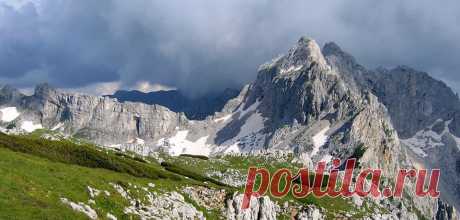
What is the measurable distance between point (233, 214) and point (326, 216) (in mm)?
66499

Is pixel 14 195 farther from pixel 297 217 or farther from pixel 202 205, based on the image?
pixel 297 217

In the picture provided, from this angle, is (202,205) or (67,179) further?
(202,205)

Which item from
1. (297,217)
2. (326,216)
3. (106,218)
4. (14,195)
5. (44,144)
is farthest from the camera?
(326,216)

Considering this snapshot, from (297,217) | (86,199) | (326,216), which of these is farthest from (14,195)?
(326,216)

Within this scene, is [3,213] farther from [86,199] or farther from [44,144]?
[44,144]

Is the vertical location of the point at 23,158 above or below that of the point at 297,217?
above

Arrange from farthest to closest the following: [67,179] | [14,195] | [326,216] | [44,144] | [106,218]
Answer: [326,216] < [44,144] < [67,179] < [106,218] < [14,195]

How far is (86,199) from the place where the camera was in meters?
67.6

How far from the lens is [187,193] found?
101 metres

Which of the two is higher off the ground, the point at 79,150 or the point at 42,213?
the point at 79,150

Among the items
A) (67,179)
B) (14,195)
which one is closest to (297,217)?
(67,179)

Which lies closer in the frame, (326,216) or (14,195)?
(14,195)

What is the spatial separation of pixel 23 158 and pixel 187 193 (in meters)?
33.1

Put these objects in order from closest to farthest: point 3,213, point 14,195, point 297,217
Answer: point 3,213 → point 14,195 → point 297,217
